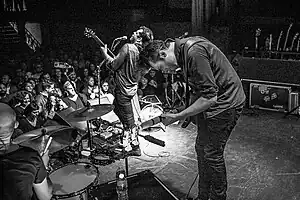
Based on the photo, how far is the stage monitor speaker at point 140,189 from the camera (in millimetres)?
3188

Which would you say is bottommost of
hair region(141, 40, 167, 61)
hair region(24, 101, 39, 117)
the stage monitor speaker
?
the stage monitor speaker

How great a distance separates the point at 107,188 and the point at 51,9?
25.9 feet

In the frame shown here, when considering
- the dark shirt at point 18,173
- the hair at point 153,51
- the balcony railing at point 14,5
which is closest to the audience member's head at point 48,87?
the hair at point 153,51

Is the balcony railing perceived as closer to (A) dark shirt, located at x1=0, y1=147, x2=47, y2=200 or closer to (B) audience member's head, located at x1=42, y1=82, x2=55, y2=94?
(B) audience member's head, located at x1=42, y1=82, x2=55, y2=94

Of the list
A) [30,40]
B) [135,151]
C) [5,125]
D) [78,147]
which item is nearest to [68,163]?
[78,147]

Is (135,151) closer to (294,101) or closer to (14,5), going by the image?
(294,101)

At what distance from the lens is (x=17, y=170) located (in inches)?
72.5

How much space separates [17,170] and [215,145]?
5.56 feet

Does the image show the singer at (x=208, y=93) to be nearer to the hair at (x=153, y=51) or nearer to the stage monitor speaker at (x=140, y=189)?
the hair at (x=153, y=51)

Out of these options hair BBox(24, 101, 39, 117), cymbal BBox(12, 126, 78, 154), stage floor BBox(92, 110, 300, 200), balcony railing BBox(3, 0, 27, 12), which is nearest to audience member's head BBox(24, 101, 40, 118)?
hair BBox(24, 101, 39, 117)

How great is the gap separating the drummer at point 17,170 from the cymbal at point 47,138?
620mm

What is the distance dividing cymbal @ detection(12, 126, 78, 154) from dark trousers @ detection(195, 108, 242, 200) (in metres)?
1.32

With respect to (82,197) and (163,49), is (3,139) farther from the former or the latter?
(163,49)

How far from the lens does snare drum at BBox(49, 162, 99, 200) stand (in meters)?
2.68
